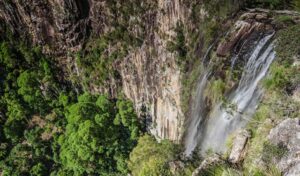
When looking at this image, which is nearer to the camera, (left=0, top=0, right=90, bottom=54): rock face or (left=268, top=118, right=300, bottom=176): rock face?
(left=268, top=118, right=300, bottom=176): rock face

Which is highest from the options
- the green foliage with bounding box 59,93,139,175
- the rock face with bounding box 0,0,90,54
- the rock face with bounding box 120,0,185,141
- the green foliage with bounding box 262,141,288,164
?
the green foliage with bounding box 262,141,288,164

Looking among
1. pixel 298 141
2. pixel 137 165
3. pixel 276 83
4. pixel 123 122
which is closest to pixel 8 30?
pixel 123 122

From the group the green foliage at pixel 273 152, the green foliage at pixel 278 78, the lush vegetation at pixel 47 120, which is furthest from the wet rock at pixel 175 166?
the lush vegetation at pixel 47 120

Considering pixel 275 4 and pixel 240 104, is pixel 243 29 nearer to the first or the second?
pixel 275 4

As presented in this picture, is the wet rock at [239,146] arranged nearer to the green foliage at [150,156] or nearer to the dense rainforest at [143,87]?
the dense rainforest at [143,87]

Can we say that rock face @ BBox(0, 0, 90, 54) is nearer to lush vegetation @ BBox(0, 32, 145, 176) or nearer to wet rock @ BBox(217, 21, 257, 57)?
lush vegetation @ BBox(0, 32, 145, 176)

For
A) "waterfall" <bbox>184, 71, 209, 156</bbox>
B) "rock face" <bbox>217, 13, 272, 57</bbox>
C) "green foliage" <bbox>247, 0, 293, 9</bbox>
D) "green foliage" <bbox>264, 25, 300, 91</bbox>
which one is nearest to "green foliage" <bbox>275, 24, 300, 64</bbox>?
"green foliage" <bbox>264, 25, 300, 91</bbox>

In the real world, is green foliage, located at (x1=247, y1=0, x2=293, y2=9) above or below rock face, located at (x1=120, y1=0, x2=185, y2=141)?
above

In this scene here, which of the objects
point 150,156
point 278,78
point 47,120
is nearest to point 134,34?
point 150,156
